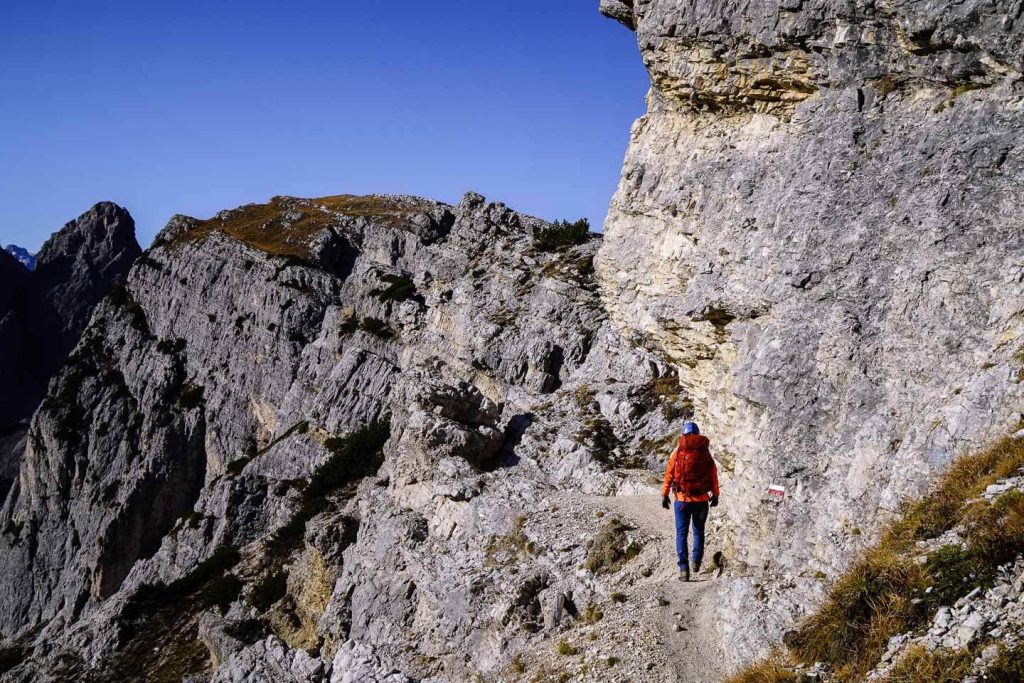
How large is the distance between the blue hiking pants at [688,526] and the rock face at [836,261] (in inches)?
31.8

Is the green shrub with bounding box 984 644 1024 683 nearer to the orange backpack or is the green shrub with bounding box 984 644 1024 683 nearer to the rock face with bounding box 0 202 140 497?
the orange backpack

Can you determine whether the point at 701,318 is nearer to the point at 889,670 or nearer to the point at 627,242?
the point at 627,242

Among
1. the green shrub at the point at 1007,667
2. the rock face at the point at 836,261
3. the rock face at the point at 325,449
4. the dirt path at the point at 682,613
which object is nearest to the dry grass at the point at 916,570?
the green shrub at the point at 1007,667

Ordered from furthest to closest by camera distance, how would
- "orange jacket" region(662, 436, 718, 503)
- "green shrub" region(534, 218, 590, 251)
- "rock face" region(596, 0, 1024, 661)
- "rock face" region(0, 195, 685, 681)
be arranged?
"green shrub" region(534, 218, 590, 251), "rock face" region(0, 195, 685, 681), "orange jacket" region(662, 436, 718, 503), "rock face" region(596, 0, 1024, 661)

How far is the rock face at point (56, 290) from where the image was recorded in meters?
134

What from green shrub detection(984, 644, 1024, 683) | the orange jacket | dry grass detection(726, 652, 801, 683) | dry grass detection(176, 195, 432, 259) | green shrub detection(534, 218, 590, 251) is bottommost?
dry grass detection(726, 652, 801, 683)

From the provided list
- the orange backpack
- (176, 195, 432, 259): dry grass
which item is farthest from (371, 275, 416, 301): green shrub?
the orange backpack

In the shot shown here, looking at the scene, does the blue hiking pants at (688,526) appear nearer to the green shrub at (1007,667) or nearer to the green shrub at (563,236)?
the green shrub at (1007,667)

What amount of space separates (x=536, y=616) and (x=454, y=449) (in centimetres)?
1042

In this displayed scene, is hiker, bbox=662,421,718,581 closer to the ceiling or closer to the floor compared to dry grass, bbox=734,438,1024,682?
closer to the ceiling

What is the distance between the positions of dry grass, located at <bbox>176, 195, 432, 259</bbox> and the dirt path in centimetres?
6907

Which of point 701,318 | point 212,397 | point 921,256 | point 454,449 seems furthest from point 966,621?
point 212,397

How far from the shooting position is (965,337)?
12.4 metres

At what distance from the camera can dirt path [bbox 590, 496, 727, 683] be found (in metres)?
13.1
